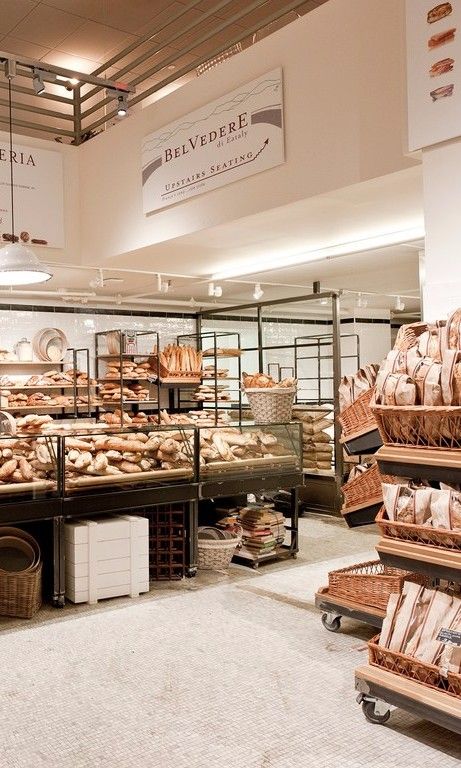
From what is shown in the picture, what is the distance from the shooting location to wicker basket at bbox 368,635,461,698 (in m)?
2.87

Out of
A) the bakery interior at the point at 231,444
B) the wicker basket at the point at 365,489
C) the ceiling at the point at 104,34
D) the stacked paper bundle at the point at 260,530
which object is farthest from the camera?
the ceiling at the point at 104,34

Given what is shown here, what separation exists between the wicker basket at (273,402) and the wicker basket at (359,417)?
3328mm

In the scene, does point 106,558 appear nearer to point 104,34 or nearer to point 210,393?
point 210,393

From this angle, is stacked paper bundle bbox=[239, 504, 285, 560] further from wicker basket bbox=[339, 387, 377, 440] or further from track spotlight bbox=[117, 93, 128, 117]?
track spotlight bbox=[117, 93, 128, 117]

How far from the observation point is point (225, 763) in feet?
9.42

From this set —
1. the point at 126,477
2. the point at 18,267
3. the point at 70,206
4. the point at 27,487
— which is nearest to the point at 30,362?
the point at 70,206

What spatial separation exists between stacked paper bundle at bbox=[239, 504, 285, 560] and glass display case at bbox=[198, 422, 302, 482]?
384mm

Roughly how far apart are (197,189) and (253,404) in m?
2.50

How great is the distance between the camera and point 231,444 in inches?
238

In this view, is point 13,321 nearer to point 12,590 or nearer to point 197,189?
point 197,189

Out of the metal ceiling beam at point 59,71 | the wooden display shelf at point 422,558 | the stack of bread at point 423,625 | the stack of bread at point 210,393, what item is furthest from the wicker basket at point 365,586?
the stack of bread at point 210,393

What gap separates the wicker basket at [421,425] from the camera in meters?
2.87

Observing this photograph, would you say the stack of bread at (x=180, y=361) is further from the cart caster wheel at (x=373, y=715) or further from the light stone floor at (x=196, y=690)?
the cart caster wheel at (x=373, y=715)

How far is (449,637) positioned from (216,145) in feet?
14.1
